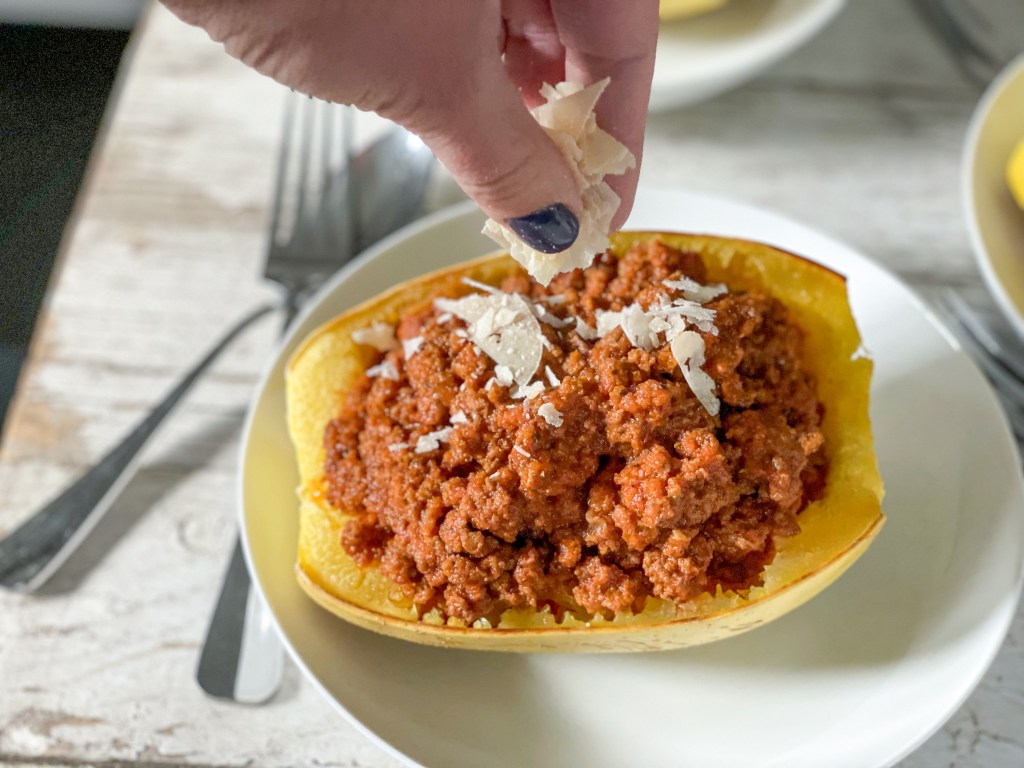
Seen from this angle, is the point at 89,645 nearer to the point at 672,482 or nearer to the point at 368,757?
the point at 368,757

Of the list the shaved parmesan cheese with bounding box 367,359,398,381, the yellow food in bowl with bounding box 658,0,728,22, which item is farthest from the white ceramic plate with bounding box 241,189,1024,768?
the yellow food in bowl with bounding box 658,0,728,22

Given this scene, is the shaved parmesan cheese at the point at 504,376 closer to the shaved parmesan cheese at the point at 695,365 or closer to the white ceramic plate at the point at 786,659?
the shaved parmesan cheese at the point at 695,365

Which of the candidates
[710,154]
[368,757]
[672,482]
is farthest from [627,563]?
[710,154]

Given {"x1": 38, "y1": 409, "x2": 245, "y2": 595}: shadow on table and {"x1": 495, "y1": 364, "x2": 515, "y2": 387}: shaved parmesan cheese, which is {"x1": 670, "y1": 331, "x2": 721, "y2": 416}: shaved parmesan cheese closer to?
{"x1": 495, "y1": 364, "x2": 515, "y2": 387}: shaved parmesan cheese

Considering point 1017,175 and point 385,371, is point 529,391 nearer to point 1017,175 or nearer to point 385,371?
point 385,371

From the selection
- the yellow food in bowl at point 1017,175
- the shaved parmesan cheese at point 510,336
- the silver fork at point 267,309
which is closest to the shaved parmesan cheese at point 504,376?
the shaved parmesan cheese at point 510,336
